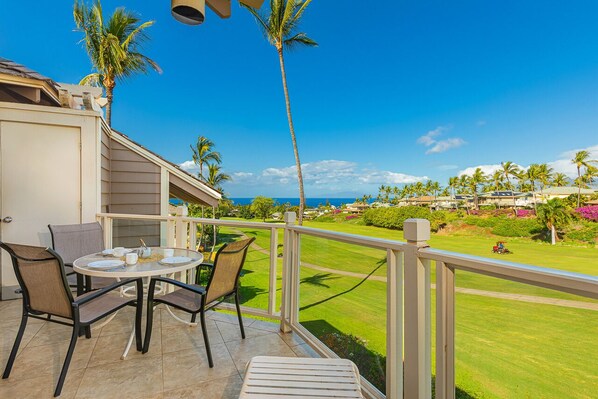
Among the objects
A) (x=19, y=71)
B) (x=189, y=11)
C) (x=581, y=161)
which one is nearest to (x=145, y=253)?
(x=189, y=11)

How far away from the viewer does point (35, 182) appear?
155 inches

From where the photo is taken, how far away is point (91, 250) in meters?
3.49

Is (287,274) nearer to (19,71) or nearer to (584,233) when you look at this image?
(19,71)

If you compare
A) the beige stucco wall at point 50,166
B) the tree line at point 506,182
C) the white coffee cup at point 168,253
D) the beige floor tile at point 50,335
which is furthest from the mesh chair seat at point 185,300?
the tree line at point 506,182

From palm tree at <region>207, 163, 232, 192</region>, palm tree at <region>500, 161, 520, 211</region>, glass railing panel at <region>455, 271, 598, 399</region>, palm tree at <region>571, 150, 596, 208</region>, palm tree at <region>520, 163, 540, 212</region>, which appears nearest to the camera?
glass railing panel at <region>455, 271, 598, 399</region>

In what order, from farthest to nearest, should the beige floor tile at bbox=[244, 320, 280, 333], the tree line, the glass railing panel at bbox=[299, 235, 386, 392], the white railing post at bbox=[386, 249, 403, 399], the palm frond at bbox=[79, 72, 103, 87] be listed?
the tree line → the palm frond at bbox=[79, 72, 103, 87] → the beige floor tile at bbox=[244, 320, 280, 333] → the glass railing panel at bbox=[299, 235, 386, 392] → the white railing post at bbox=[386, 249, 403, 399]

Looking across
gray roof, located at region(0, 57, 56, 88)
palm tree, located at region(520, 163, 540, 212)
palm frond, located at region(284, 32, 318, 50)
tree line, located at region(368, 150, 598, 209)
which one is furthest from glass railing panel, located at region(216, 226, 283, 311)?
palm tree, located at region(520, 163, 540, 212)

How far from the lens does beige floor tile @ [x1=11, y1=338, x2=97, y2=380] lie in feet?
7.53

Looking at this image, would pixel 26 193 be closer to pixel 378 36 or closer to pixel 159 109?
pixel 159 109

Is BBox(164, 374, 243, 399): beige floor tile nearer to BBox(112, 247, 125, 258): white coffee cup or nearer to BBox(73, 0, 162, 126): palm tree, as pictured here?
BBox(112, 247, 125, 258): white coffee cup

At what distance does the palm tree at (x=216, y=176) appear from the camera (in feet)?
82.4

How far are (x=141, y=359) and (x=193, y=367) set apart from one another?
1.60 feet

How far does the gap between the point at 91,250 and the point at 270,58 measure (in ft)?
85.5

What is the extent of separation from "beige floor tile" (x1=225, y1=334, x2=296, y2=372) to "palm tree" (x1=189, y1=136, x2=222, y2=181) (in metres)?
23.1
